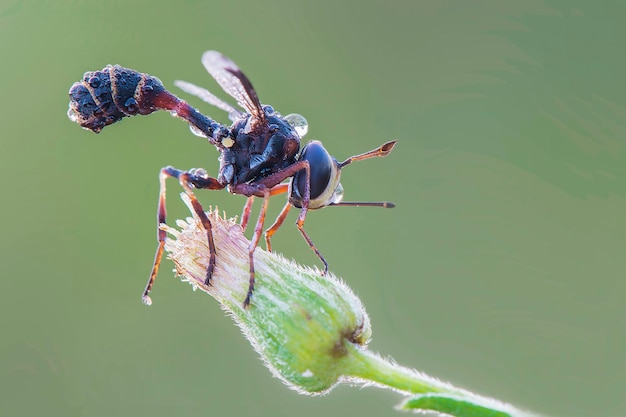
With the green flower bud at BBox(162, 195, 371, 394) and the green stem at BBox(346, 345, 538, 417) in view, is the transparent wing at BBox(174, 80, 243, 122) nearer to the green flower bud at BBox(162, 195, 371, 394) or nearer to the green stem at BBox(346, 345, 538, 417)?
the green flower bud at BBox(162, 195, 371, 394)

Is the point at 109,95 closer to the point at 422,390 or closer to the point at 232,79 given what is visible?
the point at 232,79

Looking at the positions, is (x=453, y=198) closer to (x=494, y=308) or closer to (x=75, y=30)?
(x=494, y=308)

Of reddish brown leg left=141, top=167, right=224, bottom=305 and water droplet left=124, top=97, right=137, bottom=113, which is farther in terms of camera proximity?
water droplet left=124, top=97, right=137, bottom=113

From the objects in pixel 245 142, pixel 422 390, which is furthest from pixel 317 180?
pixel 422 390

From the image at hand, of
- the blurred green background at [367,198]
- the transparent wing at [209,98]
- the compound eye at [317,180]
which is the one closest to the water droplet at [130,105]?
the transparent wing at [209,98]

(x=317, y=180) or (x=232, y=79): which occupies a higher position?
(x=232, y=79)

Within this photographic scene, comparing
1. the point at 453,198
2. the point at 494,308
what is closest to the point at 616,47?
→ the point at 453,198

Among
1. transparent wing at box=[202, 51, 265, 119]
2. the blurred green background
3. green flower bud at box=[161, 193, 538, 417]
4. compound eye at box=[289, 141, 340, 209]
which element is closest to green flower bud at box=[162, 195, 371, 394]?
green flower bud at box=[161, 193, 538, 417]
